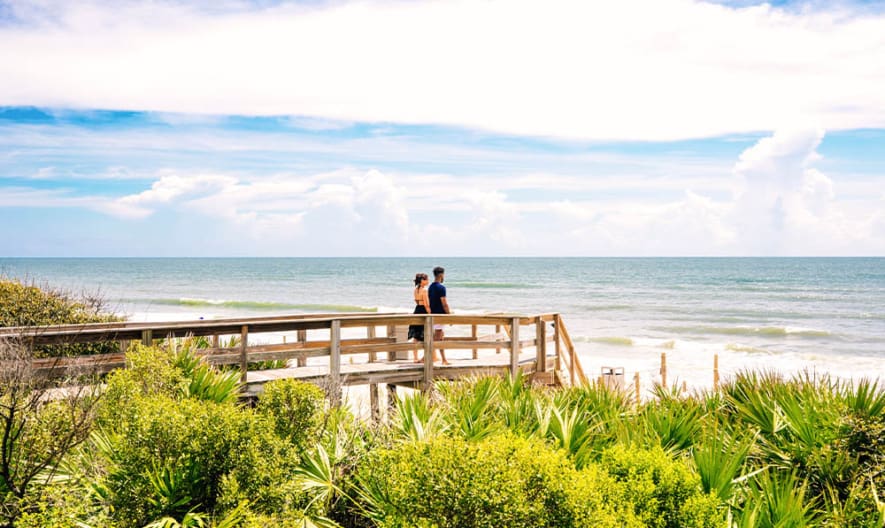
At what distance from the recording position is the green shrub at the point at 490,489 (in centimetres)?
471

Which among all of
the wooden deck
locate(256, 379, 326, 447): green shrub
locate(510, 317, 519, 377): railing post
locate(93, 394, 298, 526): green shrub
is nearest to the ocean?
locate(510, 317, 519, 377): railing post

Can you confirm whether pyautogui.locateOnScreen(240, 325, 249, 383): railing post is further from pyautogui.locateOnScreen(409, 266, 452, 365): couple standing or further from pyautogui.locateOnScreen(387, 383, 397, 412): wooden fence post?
pyautogui.locateOnScreen(409, 266, 452, 365): couple standing

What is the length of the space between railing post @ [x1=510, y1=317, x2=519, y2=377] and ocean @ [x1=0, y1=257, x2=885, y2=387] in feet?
9.54

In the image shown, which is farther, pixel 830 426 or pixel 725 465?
pixel 830 426

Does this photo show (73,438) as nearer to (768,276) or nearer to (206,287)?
(206,287)

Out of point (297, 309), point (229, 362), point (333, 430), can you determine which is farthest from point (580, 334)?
point (333, 430)

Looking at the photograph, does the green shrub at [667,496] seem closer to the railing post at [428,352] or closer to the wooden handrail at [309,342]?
the wooden handrail at [309,342]

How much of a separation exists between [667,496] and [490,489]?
53.2 inches

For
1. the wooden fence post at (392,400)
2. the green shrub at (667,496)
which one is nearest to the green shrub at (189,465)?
the wooden fence post at (392,400)

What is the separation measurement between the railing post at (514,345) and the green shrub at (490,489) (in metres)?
8.18

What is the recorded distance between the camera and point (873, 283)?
245 feet

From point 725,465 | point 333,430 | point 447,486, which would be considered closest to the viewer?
point 447,486

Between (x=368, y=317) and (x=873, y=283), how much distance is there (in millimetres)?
74940

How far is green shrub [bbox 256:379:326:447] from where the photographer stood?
6617 mm
